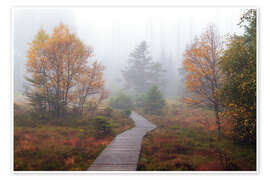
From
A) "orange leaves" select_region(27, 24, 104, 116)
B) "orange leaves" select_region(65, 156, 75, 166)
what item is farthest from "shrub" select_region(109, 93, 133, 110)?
"orange leaves" select_region(65, 156, 75, 166)

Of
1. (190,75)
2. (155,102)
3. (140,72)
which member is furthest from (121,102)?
(190,75)

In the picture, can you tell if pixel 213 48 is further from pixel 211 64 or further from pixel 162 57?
pixel 162 57

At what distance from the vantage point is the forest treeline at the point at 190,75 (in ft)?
20.2

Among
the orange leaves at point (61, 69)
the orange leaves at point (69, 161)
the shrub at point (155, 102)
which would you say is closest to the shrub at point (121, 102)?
the shrub at point (155, 102)

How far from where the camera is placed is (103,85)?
38.6 ft

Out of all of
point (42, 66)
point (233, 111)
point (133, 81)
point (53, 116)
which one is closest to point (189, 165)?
point (233, 111)

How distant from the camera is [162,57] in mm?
35938

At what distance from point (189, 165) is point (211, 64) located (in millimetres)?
6285

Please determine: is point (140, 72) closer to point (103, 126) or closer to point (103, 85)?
point (103, 85)

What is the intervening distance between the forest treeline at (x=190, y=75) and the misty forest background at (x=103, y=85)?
0.18ft

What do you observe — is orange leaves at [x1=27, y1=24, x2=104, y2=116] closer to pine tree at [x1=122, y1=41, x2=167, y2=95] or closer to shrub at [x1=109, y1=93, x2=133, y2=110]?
shrub at [x1=109, y1=93, x2=133, y2=110]

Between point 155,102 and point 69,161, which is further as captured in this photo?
point 155,102

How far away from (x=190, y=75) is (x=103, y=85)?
715 centimetres

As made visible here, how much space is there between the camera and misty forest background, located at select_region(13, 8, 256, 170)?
589 centimetres
